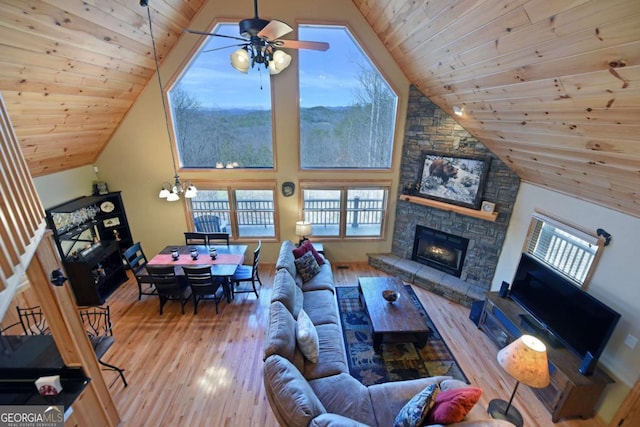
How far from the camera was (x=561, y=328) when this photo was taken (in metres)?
3.15

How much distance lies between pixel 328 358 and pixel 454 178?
148 inches

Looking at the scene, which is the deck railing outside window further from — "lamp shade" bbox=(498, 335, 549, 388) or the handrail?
the handrail

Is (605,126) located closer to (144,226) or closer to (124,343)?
(124,343)

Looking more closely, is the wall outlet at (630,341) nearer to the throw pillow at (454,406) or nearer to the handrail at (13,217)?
the throw pillow at (454,406)

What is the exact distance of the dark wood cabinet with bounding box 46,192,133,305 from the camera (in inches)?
170

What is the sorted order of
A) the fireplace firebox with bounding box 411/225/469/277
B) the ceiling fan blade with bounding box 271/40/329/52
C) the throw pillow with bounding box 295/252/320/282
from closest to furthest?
the ceiling fan blade with bounding box 271/40/329/52 → the throw pillow with bounding box 295/252/320/282 → the fireplace firebox with bounding box 411/225/469/277

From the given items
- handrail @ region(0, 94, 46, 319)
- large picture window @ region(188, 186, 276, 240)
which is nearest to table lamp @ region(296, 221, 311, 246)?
large picture window @ region(188, 186, 276, 240)

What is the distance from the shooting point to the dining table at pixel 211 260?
4.39 metres

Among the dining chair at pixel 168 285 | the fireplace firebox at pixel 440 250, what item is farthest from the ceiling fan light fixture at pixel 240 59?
the fireplace firebox at pixel 440 250

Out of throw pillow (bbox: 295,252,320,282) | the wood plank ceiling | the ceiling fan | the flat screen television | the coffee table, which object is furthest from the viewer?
throw pillow (bbox: 295,252,320,282)

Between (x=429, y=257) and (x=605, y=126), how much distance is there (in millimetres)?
3734

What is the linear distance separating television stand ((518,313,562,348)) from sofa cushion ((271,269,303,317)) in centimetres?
304

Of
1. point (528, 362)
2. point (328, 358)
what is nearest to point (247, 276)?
point (328, 358)

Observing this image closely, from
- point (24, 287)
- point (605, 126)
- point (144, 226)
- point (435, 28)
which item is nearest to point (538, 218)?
point (605, 126)
